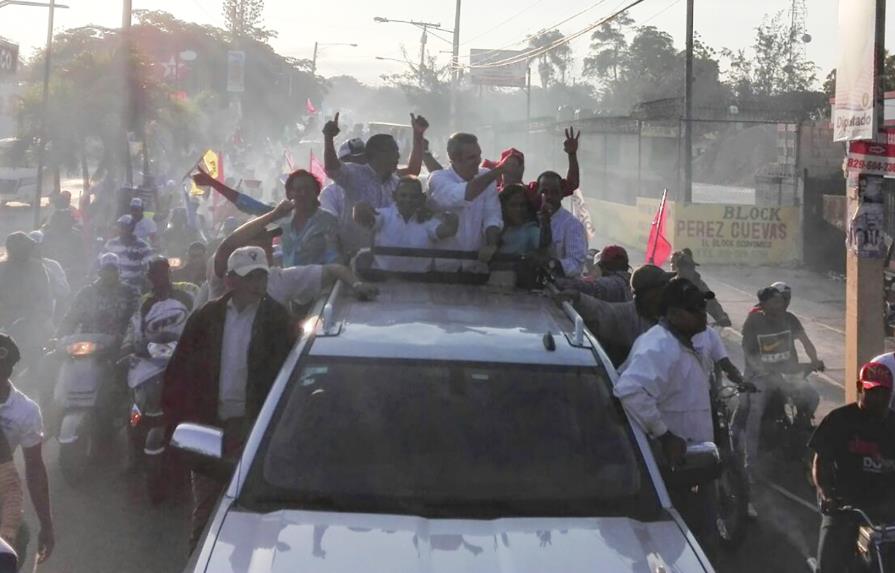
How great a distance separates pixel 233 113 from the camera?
54094mm

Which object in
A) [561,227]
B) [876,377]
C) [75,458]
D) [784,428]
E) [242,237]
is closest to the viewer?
[876,377]

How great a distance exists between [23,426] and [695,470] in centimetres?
262

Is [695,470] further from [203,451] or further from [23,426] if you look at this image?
[23,426]

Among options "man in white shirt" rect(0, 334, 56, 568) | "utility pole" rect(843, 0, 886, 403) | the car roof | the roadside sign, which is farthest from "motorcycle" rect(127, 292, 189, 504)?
the roadside sign

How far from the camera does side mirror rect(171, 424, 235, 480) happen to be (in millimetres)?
4141

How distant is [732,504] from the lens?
734 cm

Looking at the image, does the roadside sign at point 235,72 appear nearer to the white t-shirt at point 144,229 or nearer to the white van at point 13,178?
the white van at point 13,178

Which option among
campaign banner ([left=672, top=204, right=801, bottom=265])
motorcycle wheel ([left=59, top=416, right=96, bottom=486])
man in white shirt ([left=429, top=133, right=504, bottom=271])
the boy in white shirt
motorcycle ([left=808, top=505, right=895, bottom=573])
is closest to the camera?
motorcycle ([left=808, top=505, right=895, bottom=573])

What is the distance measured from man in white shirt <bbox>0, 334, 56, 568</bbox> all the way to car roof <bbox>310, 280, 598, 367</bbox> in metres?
1.28

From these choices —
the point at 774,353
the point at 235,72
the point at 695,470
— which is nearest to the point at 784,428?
the point at 774,353

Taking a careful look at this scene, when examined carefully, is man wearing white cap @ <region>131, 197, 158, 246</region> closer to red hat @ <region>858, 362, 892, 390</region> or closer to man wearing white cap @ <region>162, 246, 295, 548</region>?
man wearing white cap @ <region>162, 246, 295, 548</region>

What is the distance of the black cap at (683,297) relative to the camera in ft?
15.8

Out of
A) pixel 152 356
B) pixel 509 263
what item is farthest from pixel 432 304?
pixel 152 356

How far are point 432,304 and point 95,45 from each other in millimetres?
37313
